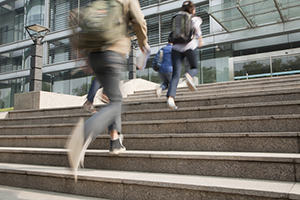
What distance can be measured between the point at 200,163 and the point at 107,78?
4.22ft

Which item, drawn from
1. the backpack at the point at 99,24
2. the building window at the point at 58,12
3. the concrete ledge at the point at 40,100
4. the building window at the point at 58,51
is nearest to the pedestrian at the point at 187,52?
the backpack at the point at 99,24

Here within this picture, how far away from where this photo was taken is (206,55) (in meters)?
17.4

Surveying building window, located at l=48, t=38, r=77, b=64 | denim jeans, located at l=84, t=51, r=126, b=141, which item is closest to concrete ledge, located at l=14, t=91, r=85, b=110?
denim jeans, located at l=84, t=51, r=126, b=141

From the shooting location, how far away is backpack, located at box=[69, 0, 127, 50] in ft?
7.80

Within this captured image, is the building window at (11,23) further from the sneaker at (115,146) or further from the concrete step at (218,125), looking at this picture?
the sneaker at (115,146)

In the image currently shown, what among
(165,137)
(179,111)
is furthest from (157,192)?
(179,111)

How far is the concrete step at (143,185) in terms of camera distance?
211 cm

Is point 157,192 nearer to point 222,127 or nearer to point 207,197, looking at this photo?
point 207,197

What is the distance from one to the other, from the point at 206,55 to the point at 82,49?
51.5 feet

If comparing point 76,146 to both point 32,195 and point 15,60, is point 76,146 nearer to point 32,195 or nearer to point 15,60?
point 32,195

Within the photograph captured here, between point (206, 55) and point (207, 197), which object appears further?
point (206, 55)

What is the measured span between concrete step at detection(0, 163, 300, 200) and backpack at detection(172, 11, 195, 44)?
8.51 feet

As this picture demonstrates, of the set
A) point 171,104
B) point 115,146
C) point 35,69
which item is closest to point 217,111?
point 171,104

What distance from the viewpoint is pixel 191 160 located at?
276 centimetres
